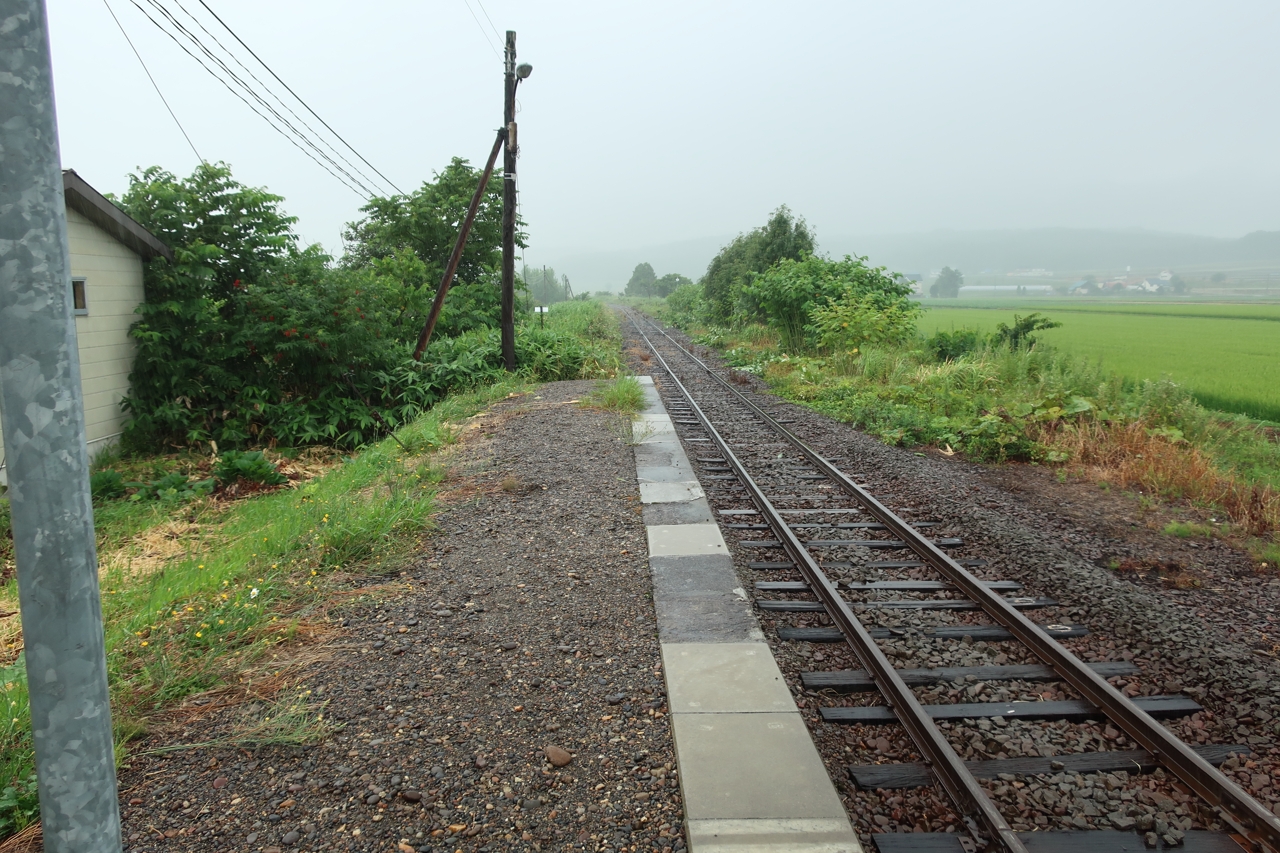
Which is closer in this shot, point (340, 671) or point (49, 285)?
point (49, 285)

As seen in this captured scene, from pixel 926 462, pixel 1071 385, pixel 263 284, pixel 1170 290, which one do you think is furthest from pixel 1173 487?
pixel 1170 290

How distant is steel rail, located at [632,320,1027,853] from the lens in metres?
2.80

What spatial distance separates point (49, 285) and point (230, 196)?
541 inches

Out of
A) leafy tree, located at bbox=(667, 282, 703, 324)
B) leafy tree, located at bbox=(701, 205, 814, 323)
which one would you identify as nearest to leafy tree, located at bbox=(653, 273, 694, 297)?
leafy tree, located at bbox=(667, 282, 703, 324)

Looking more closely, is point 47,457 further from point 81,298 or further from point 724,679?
point 81,298

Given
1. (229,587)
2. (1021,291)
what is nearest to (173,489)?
(229,587)

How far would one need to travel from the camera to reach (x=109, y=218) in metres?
11.4

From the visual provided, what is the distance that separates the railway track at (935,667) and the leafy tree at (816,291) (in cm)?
1273

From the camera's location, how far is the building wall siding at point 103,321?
1102 centimetres

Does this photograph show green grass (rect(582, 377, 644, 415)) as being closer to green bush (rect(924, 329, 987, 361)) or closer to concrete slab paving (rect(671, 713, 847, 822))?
green bush (rect(924, 329, 987, 361))

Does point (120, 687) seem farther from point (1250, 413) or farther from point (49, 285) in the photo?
point (1250, 413)

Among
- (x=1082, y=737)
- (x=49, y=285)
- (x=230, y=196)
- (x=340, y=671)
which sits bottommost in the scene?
(x=1082, y=737)

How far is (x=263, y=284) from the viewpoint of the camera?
13.3 meters

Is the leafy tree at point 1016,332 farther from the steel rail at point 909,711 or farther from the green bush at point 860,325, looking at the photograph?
the steel rail at point 909,711
